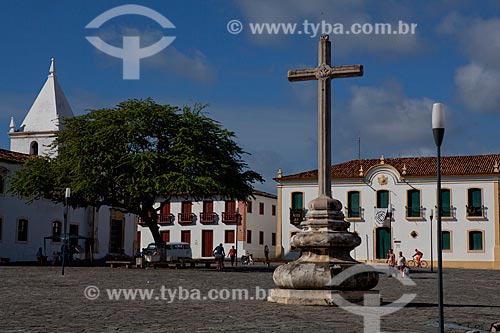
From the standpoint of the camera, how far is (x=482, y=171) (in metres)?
51.5

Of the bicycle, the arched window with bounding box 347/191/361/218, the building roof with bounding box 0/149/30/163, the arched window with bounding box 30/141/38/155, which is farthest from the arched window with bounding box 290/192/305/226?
the building roof with bounding box 0/149/30/163

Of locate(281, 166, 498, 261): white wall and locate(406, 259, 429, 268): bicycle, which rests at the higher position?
locate(281, 166, 498, 261): white wall

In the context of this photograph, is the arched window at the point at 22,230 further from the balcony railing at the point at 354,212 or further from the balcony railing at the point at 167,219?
the balcony railing at the point at 354,212

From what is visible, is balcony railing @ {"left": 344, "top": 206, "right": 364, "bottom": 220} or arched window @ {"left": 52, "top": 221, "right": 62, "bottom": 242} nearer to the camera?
arched window @ {"left": 52, "top": 221, "right": 62, "bottom": 242}

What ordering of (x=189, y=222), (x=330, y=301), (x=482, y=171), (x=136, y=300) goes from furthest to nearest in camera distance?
1. (x=189, y=222)
2. (x=482, y=171)
3. (x=136, y=300)
4. (x=330, y=301)

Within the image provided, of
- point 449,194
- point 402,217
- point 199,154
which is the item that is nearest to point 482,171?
point 449,194

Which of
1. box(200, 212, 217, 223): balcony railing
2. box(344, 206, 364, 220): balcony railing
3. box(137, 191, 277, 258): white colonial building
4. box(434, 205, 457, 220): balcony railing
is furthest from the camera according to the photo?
box(200, 212, 217, 223): balcony railing

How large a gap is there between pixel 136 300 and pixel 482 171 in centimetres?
4075

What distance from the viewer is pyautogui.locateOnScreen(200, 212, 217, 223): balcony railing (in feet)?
212

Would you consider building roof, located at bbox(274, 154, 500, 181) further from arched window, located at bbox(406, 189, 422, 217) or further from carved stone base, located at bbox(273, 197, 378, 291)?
carved stone base, located at bbox(273, 197, 378, 291)

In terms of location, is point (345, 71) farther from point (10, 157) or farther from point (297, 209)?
point (297, 209)

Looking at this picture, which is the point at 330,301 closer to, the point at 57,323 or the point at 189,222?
the point at 57,323

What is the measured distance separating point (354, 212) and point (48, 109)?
893 inches

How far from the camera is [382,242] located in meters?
53.8
